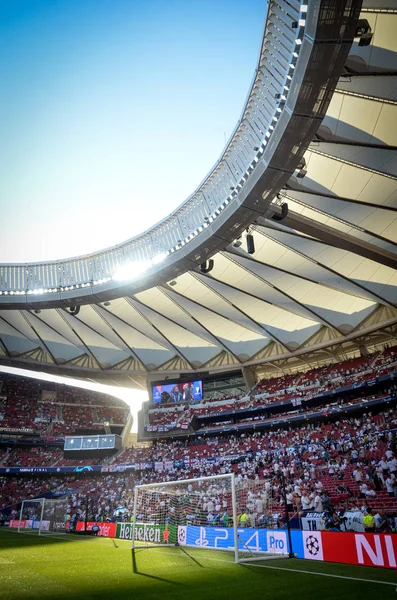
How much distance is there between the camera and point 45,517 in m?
33.9

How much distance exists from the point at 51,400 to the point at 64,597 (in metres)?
49.9

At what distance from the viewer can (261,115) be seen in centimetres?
1867

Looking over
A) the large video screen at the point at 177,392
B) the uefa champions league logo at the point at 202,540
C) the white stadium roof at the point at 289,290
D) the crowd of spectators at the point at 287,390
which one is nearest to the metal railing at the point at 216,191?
the white stadium roof at the point at 289,290

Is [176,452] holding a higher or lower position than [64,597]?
higher

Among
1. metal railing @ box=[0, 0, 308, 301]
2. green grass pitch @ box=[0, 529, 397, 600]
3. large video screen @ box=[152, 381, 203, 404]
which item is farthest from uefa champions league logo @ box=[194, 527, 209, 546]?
large video screen @ box=[152, 381, 203, 404]

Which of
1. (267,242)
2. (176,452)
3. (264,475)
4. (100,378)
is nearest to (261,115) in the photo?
(267,242)

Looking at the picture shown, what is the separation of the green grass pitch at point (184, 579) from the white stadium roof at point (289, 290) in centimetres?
1416

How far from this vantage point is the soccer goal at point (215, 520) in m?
14.6

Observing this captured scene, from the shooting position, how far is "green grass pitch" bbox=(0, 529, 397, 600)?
757cm

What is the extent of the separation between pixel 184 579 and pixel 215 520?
1063 centimetres

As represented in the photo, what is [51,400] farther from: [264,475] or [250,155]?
[250,155]

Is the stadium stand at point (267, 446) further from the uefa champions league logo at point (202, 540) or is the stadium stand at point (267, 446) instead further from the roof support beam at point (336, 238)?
the roof support beam at point (336, 238)

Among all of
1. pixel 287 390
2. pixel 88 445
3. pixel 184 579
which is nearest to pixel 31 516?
pixel 88 445

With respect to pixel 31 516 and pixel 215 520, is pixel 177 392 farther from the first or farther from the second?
pixel 215 520
